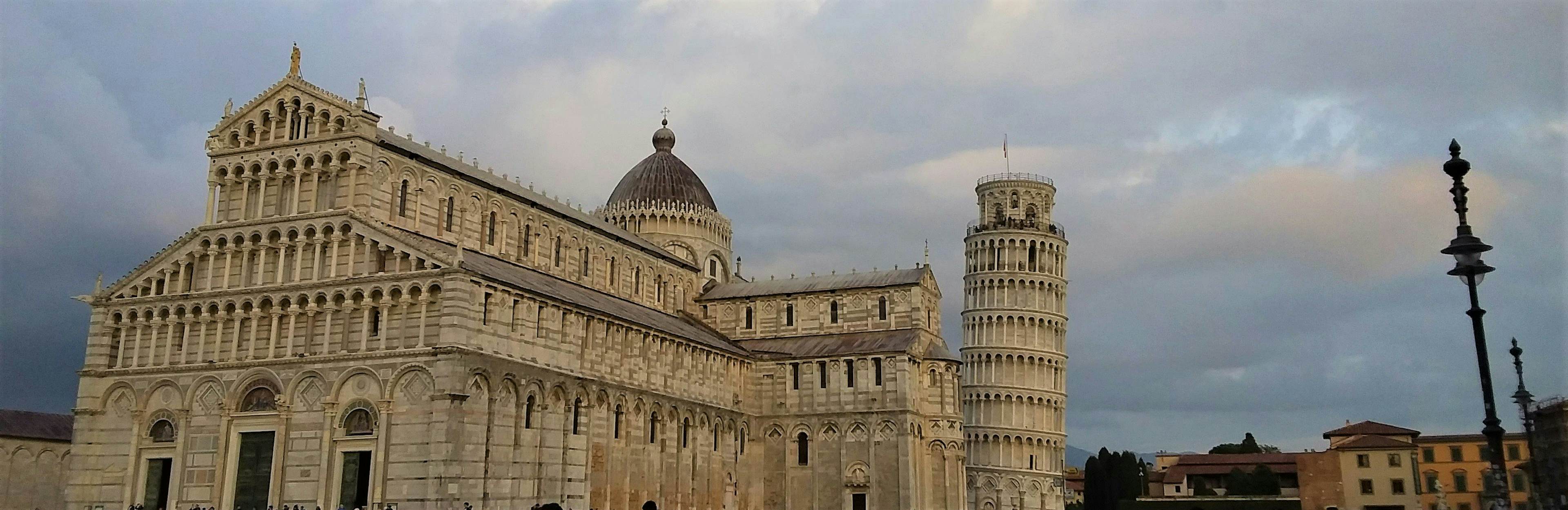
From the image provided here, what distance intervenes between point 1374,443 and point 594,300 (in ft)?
137

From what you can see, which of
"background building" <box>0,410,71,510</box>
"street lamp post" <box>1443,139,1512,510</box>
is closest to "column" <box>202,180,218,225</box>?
"background building" <box>0,410,71,510</box>

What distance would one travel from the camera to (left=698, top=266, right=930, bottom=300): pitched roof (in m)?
63.1

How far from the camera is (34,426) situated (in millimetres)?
63875

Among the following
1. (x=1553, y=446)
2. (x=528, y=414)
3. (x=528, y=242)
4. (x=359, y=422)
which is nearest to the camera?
(x=1553, y=446)

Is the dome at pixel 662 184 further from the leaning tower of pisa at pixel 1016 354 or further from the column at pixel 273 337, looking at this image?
the column at pixel 273 337

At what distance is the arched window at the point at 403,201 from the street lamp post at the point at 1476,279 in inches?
1477

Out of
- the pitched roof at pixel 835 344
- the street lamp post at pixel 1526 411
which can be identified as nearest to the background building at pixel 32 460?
the pitched roof at pixel 835 344

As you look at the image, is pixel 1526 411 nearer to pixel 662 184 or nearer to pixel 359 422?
pixel 359 422

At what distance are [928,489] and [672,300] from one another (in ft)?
57.9

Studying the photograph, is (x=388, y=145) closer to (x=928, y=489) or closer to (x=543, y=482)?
(x=543, y=482)

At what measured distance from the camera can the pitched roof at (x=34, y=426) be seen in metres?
61.8

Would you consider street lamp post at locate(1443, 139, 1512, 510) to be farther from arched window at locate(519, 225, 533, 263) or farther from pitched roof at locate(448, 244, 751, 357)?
arched window at locate(519, 225, 533, 263)

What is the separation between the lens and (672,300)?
65562 millimetres

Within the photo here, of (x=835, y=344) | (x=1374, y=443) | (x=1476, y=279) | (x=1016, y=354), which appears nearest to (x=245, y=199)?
(x=835, y=344)
